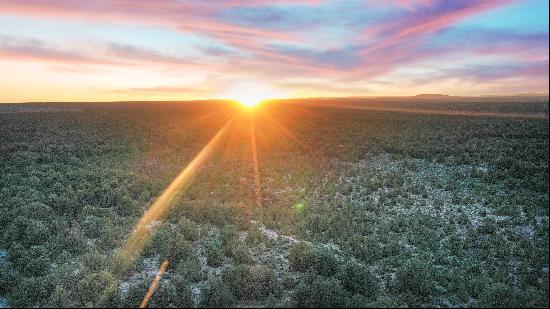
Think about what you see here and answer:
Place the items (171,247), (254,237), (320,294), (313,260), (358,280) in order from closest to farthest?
(320,294) < (358,280) < (313,260) < (171,247) < (254,237)

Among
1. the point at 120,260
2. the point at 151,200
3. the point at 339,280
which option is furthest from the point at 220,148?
the point at 339,280

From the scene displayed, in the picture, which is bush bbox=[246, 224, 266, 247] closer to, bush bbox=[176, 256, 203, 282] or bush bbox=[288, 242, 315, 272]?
bush bbox=[288, 242, 315, 272]

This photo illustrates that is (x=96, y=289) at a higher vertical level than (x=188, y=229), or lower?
lower

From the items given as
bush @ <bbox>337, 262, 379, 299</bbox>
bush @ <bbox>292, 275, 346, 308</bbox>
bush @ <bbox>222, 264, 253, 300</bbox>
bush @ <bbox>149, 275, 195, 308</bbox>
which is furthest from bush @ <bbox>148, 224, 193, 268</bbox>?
bush @ <bbox>337, 262, 379, 299</bbox>

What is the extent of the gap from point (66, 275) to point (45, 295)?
2.76ft

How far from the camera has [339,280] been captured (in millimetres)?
11055

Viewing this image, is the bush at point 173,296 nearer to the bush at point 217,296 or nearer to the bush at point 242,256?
the bush at point 217,296

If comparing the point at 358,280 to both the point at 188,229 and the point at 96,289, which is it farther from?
the point at 96,289

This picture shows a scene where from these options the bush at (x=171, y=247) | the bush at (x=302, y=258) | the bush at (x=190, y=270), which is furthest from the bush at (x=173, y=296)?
the bush at (x=302, y=258)

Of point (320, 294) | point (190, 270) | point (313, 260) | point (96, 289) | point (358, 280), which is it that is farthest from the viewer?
point (313, 260)

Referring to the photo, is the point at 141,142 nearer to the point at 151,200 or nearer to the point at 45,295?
the point at 151,200

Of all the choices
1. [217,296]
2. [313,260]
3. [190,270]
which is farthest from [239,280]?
[313,260]

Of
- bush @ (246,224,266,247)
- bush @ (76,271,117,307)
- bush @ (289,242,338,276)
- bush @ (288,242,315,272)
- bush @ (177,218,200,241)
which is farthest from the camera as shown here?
bush @ (177,218,200,241)

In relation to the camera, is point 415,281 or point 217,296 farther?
point 415,281
